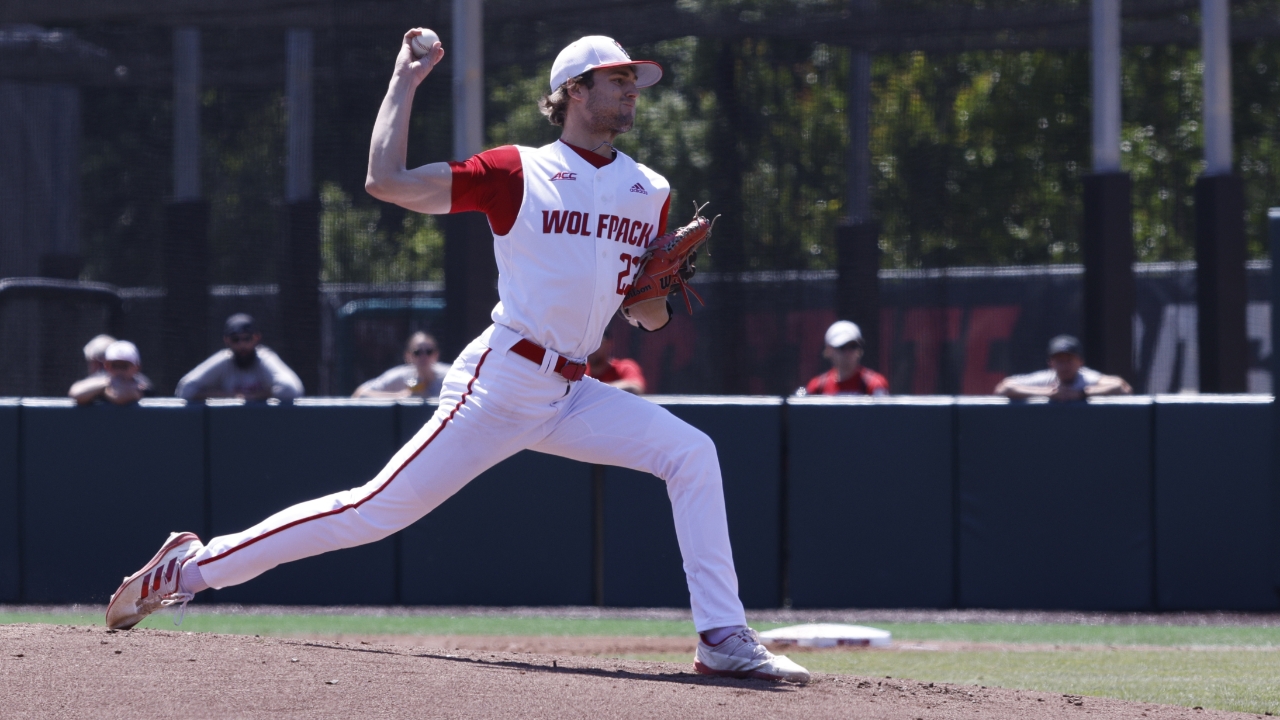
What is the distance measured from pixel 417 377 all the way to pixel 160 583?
457 centimetres

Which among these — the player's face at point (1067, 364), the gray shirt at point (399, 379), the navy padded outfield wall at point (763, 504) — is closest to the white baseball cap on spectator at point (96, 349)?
the navy padded outfield wall at point (763, 504)

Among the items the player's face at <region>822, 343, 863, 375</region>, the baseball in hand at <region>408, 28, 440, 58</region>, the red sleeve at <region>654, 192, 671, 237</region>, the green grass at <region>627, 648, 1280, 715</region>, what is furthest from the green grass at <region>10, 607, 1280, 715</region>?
the baseball in hand at <region>408, 28, 440, 58</region>

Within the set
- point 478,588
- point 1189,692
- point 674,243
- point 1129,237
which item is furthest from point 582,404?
point 1129,237

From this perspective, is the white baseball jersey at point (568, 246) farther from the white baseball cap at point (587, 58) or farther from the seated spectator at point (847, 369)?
the seated spectator at point (847, 369)

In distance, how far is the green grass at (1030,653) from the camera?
17.5ft

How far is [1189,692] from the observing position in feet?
16.9

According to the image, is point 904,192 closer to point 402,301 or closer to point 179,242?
point 402,301

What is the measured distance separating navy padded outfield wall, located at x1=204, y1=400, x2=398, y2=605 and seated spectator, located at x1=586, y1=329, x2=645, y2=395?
1.25m

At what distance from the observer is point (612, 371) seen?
8.55 m

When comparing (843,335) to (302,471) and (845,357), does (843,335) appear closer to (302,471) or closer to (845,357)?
(845,357)

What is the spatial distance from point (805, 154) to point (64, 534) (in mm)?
5386

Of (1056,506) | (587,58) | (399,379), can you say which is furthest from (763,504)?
(587,58)

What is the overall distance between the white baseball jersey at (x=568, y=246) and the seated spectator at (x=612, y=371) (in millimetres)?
3865

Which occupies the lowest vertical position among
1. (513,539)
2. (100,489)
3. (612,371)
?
(513,539)
